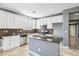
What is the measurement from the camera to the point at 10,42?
5379 millimetres

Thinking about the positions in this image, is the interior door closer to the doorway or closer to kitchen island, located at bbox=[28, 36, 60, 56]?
the doorway

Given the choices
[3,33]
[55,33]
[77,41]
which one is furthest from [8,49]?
[77,41]

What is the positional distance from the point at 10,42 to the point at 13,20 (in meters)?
1.50

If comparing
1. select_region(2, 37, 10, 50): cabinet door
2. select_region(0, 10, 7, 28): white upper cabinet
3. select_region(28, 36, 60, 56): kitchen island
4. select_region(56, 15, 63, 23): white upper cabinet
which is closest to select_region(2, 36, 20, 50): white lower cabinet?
select_region(2, 37, 10, 50): cabinet door

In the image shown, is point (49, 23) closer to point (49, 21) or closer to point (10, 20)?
point (49, 21)

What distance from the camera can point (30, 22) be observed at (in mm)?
8281

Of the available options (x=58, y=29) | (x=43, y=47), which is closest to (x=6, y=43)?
(x=43, y=47)

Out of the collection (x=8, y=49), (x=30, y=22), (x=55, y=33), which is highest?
(x=30, y=22)

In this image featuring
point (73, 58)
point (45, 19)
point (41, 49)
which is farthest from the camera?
point (45, 19)

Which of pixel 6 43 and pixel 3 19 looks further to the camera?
pixel 3 19

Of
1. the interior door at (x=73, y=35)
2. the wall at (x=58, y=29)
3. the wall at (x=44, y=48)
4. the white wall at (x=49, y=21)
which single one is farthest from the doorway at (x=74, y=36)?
the wall at (x=44, y=48)

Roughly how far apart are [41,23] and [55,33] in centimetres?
221

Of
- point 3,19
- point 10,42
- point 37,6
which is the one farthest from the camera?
point 10,42

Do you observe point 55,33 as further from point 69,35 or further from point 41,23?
point 41,23
